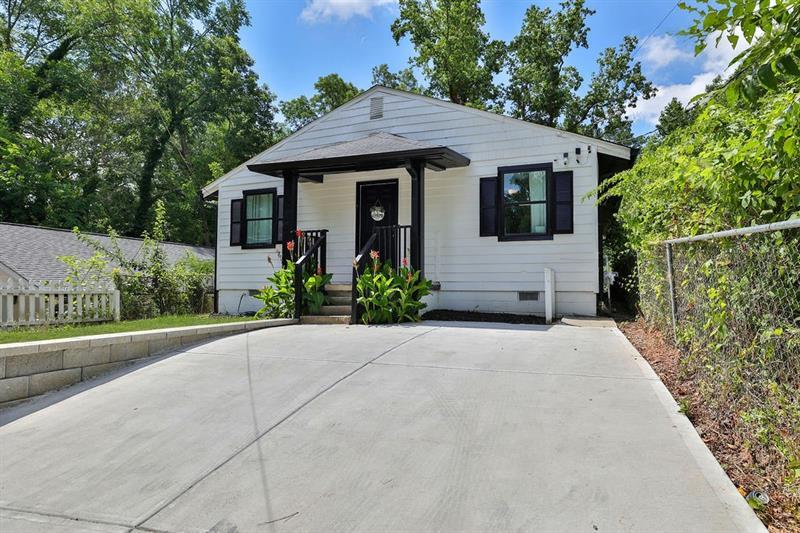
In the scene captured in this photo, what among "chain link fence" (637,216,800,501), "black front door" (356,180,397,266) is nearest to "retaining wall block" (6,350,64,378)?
"chain link fence" (637,216,800,501)

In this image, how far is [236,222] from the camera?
11.4 metres

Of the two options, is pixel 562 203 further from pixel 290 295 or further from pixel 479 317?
pixel 290 295

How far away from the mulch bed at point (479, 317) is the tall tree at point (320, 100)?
1993cm

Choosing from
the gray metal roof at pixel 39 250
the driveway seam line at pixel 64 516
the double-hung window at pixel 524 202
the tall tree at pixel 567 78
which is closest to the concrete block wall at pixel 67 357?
the driveway seam line at pixel 64 516

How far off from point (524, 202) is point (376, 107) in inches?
161

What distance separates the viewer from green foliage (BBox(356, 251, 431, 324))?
741 cm

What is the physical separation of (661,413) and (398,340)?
10.5 feet

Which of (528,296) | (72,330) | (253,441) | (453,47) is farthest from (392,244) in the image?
(453,47)

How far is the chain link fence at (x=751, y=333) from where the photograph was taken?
219 cm

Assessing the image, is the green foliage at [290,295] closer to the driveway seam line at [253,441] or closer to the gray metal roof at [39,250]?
the driveway seam line at [253,441]

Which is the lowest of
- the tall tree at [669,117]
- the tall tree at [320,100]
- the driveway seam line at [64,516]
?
the driveway seam line at [64,516]

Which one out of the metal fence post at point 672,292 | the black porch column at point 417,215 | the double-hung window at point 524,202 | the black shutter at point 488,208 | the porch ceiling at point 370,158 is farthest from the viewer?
the black shutter at point 488,208

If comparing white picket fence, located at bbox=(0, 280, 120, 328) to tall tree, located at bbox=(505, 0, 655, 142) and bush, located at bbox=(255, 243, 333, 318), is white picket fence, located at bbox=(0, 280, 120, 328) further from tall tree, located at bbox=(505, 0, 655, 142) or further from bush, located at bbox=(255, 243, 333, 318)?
tall tree, located at bbox=(505, 0, 655, 142)

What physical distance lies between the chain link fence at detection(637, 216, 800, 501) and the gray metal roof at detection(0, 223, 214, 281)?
1429cm
